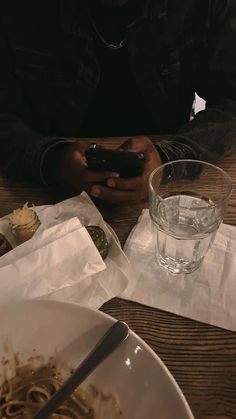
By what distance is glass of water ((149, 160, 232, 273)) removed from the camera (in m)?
0.56

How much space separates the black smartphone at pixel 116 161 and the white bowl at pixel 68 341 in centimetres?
27

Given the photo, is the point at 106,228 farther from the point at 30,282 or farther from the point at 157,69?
the point at 157,69

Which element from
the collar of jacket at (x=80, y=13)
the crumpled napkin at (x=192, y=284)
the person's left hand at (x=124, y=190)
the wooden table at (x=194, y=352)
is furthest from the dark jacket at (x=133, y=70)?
the wooden table at (x=194, y=352)

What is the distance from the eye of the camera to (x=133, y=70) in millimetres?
918

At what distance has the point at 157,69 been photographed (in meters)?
0.93

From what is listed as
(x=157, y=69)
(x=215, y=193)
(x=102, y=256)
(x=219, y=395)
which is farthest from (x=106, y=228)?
(x=157, y=69)

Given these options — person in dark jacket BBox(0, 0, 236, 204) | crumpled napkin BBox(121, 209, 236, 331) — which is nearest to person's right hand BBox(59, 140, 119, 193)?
person in dark jacket BBox(0, 0, 236, 204)

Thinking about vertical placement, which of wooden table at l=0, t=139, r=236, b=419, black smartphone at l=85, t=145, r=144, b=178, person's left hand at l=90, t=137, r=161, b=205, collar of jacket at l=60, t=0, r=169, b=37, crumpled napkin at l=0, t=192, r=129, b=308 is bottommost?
wooden table at l=0, t=139, r=236, b=419

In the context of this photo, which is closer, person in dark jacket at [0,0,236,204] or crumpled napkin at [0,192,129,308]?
crumpled napkin at [0,192,129,308]

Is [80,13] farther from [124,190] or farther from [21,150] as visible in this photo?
[124,190]

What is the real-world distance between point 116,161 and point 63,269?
20 cm

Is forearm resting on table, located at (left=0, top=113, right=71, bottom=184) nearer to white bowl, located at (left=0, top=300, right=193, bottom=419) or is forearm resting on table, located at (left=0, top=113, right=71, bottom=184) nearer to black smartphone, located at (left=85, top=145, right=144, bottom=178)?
black smartphone, located at (left=85, top=145, right=144, bottom=178)

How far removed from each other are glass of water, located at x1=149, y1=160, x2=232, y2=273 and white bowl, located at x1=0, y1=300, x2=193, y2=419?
177mm

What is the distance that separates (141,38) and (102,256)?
0.54 m
